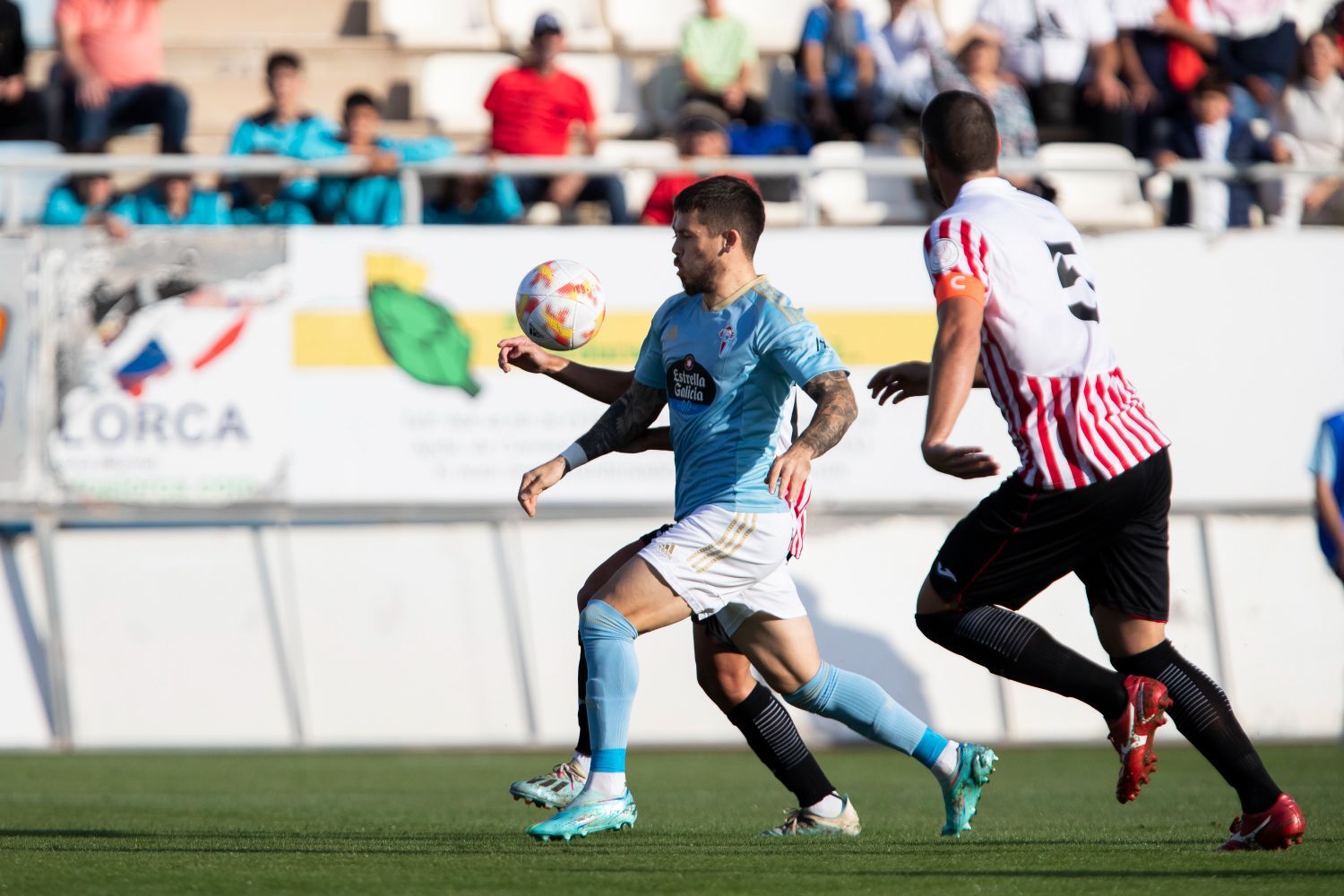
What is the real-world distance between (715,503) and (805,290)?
6481mm

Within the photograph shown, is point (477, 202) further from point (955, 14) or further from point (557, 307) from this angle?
point (557, 307)

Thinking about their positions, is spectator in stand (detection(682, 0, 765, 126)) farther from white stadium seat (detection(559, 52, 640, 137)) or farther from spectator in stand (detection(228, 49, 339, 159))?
spectator in stand (detection(228, 49, 339, 159))

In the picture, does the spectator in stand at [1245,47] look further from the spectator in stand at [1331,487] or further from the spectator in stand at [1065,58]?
the spectator in stand at [1331,487]

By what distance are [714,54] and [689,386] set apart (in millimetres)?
8934

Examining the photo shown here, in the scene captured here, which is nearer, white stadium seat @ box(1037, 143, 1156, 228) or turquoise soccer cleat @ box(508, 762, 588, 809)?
turquoise soccer cleat @ box(508, 762, 588, 809)

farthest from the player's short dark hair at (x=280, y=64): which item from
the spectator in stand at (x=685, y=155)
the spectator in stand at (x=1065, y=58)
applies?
the spectator in stand at (x=1065, y=58)

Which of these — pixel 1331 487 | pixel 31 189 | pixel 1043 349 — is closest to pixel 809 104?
pixel 31 189

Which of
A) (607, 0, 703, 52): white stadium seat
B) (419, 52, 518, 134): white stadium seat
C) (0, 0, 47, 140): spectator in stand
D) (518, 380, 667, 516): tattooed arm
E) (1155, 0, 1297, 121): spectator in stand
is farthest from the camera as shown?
(607, 0, 703, 52): white stadium seat

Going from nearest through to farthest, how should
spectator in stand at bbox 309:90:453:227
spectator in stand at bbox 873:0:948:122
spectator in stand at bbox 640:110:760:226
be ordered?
spectator in stand at bbox 309:90:453:227
spectator in stand at bbox 640:110:760:226
spectator in stand at bbox 873:0:948:122

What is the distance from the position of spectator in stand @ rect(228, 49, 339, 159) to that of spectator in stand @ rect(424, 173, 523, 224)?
3.13ft

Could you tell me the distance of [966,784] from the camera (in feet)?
18.5

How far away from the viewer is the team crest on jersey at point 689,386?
18.3 ft

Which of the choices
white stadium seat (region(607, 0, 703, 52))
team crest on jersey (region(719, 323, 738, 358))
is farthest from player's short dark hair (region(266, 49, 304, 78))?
team crest on jersey (region(719, 323, 738, 358))

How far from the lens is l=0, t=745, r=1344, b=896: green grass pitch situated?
4.50m
